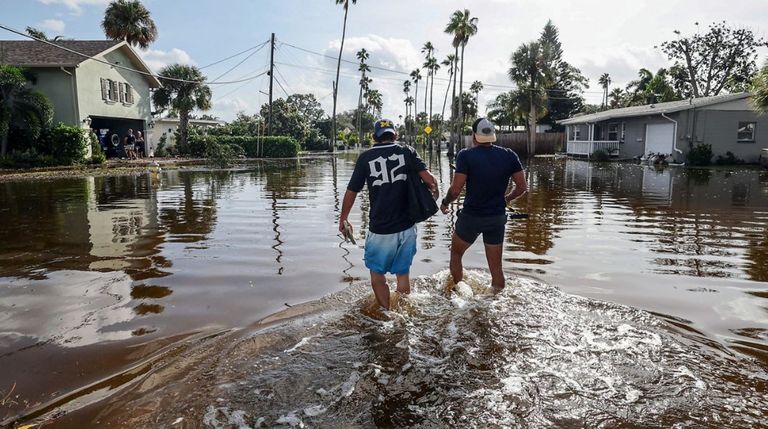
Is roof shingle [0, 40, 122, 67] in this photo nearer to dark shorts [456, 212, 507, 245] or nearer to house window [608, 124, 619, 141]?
dark shorts [456, 212, 507, 245]

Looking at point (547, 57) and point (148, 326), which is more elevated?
point (547, 57)

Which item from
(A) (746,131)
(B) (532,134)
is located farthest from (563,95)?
(A) (746,131)

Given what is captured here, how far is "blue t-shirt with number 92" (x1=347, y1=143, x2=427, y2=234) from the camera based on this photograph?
15.1 ft

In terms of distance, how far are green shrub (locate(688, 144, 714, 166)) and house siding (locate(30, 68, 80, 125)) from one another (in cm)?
3175

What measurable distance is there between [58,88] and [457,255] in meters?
27.5

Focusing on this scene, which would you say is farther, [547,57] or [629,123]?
[547,57]

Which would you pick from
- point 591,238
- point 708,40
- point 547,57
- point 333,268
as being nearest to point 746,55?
point 708,40

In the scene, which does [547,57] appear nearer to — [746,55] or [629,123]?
[629,123]

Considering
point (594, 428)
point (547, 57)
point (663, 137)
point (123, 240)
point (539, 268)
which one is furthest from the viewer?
point (547, 57)

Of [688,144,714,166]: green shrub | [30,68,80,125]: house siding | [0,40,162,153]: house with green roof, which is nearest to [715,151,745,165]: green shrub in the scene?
[688,144,714,166]: green shrub

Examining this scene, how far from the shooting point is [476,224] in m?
5.18

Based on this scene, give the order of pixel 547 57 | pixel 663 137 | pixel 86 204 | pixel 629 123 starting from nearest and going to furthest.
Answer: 1. pixel 86 204
2. pixel 663 137
3. pixel 629 123
4. pixel 547 57

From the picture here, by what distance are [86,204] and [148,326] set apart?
9.27 metres

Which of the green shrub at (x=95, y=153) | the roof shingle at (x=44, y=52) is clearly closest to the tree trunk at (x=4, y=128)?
the green shrub at (x=95, y=153)
